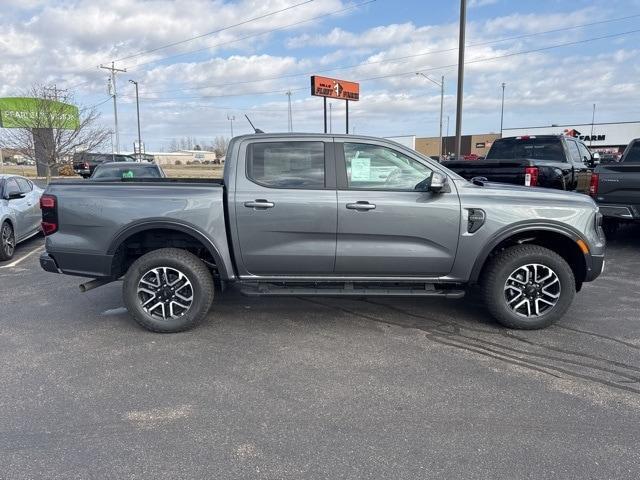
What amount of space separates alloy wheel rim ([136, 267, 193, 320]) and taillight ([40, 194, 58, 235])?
1.01 meters

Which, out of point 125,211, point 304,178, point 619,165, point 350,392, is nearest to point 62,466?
point 350,392

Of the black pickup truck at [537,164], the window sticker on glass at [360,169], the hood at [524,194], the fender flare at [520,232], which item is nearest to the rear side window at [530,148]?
the black pickup truck at [537,164]

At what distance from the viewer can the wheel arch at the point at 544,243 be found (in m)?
4.43

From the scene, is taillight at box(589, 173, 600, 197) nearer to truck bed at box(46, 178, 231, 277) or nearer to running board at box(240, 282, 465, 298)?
running board at box(240, 282, 465, 298)

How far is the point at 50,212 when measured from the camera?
454 cm

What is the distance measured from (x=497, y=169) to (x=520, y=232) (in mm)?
4320

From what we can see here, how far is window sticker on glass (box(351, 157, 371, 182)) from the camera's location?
450cm

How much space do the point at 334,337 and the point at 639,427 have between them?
2.44m

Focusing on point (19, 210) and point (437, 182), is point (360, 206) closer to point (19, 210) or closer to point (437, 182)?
point (437, 182)

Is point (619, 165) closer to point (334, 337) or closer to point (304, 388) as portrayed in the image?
point (334, 337)

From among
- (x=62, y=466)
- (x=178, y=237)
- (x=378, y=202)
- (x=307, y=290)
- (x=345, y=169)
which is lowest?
(x=62, y=466)

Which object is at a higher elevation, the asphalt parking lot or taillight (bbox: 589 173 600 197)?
taillight (bbox: 589 173 600 197)

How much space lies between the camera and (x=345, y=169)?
177 inches

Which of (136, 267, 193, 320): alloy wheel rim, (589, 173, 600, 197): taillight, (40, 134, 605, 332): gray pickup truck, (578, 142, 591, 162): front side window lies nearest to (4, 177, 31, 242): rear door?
(40, 134, 605, 332): gray pickup truck
